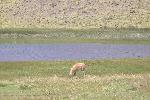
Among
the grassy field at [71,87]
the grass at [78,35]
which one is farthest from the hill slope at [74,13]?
the grassy field at [71,87]

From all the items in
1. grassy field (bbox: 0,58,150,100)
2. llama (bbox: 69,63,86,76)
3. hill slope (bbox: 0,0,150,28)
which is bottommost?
hill slope (bbox: 0,0,150,28)

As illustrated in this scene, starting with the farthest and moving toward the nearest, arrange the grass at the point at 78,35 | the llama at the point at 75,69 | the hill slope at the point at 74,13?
the hill slope at the point at 74,13, the grass at the point at 78,35, the llama at the point at 75,69

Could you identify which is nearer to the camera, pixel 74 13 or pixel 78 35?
pixel 78 35

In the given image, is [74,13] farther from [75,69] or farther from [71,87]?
[71,87]

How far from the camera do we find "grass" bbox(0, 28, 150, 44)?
109 metres

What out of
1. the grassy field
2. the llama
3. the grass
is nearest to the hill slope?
the grass

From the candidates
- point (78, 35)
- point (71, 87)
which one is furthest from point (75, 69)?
point (78, 35)

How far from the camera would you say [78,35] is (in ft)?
390

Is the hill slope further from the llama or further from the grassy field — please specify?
the llama

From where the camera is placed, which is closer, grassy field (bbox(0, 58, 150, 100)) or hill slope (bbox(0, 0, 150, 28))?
grassy field (bbox(0, 58, 150, 100))

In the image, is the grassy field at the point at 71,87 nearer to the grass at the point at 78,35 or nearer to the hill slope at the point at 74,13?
the grass at the point at 78,35

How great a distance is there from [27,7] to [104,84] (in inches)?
4302

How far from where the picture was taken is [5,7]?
145125mm

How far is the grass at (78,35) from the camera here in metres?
109
